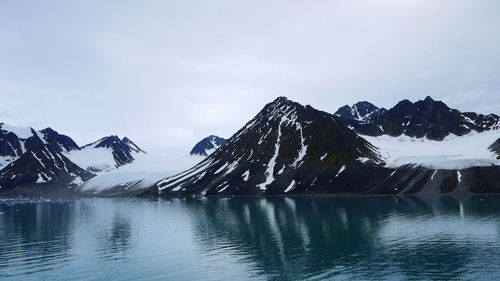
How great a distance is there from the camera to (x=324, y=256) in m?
58.8

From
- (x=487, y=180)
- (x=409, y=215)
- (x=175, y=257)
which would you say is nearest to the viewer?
(x=175, y=257)

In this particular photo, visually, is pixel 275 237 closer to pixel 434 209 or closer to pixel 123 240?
pixel 123 240

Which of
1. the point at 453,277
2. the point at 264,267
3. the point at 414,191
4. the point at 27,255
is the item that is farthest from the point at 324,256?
the point at 414,191

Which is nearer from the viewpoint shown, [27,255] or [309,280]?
[309,280]

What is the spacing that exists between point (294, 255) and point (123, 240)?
131 feet

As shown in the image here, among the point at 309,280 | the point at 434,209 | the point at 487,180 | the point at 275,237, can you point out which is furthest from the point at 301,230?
the point at 487,180

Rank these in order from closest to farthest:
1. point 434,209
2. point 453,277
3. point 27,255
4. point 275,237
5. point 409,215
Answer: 1. point 453,277
2. point 27,255
3. point 275,237
4. point 409,215
5. point 434,209

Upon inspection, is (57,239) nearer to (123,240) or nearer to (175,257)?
(123,240)

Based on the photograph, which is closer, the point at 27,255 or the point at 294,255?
the point at 294,255

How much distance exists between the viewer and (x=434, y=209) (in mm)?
117938

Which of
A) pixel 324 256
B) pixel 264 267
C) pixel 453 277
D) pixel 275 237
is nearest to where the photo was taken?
pixel 453 277

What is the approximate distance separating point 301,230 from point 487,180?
133 meters

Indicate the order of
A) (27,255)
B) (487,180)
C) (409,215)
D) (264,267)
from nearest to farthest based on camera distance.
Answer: (264,267)
(27,255)
(409,215)
(487,180)

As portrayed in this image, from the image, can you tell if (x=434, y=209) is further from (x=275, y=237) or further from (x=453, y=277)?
(x=453, y=277)
